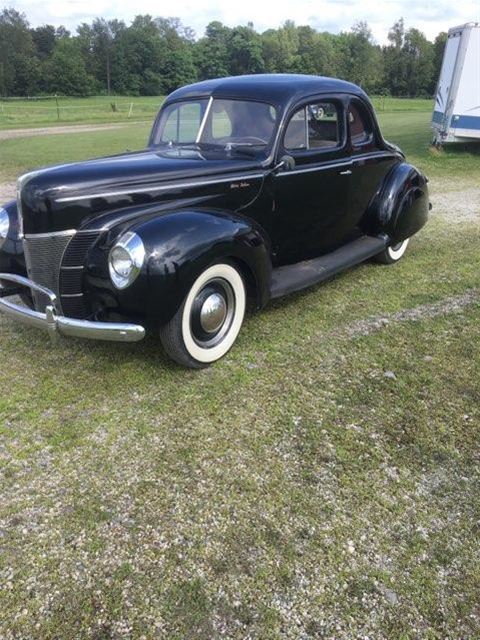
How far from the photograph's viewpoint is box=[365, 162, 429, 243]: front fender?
5.34 m

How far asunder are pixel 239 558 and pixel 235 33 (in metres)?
100

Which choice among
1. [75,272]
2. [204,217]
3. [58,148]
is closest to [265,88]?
[204,217]

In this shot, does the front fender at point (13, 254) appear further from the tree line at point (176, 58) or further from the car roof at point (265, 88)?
the tree line at point (176, 58)

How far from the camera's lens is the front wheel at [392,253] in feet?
19.0

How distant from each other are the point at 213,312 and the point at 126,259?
2.52ft

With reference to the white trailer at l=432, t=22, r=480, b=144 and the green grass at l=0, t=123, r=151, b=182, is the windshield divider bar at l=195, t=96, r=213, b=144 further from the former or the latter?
the white trailer at l=432, t=22, r=480, b=144

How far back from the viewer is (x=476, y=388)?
3.51 m

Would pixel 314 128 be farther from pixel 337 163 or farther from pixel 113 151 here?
pixel 113 151

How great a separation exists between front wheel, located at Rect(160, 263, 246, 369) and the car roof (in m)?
1.62

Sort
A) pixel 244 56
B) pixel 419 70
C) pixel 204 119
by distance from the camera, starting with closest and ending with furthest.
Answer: pixel 204 119
pixel 419 70
pixel 244 56

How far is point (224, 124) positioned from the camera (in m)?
4.39

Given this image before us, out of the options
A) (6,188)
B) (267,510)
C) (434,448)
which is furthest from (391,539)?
(6,188)

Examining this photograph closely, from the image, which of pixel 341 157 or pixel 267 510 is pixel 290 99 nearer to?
pixel 341 157

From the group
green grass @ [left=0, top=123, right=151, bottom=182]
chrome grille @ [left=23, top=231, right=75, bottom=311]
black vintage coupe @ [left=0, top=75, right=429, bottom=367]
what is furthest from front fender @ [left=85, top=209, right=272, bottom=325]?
green grass @ [left=0, top=123, right=151, bottom=182]
